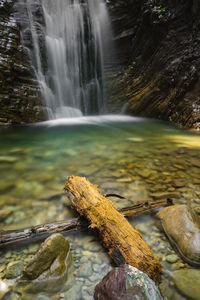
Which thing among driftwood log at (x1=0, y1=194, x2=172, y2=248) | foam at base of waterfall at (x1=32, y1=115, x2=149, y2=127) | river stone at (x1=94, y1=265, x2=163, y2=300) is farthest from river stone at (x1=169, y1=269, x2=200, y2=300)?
foam at base of waterfall at (x1=32, y1=115, x2=149, y2=127)

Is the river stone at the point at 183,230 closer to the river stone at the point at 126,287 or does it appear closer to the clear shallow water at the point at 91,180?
the clear shallow water at the point at 91,180

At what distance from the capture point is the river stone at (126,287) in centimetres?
98

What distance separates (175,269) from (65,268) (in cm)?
85

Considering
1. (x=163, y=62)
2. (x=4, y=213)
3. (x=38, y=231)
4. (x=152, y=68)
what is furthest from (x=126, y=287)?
(x=152, y=68)

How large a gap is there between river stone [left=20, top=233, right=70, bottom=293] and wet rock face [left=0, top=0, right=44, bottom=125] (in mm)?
9316

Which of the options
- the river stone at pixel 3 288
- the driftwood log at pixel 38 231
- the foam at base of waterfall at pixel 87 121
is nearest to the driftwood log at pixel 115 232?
the driftwood log at pixel 38 231

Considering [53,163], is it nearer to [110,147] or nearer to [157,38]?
[110,147]

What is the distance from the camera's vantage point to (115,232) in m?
1.51

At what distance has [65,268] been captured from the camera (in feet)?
4.71

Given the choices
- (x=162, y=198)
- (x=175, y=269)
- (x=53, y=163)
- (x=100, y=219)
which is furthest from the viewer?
(x=53, y=163)

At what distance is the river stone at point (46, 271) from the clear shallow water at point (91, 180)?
0.08 meters

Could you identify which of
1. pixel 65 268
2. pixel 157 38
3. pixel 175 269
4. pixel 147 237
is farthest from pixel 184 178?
pixel 157 38

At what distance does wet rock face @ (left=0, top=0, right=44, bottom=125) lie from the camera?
9523 millimetres

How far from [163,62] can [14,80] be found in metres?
8.26
